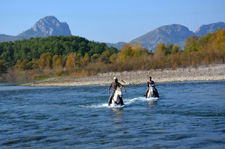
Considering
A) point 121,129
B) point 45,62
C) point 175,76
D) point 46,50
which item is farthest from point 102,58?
point 121,129

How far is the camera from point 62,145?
42.9ft

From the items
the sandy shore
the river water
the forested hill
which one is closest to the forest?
the forested hill

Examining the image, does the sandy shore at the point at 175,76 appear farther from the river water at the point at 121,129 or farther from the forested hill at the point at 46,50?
the forested hill at the point at 46,50

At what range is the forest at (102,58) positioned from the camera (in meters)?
79.4

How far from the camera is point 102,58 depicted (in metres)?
152

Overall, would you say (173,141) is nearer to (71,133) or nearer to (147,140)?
(147,140)

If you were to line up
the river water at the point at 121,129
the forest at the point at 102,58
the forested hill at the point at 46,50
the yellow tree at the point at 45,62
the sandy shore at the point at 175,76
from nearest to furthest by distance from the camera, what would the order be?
the river water at the point at 121,129, the sandy shore at the point at 175,76, the forest at the point at 102,58, the yellow tree at the point at 45,62, the forested hill at the point at 46,50

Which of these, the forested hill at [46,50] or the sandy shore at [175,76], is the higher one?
the forested hill at [46,50]

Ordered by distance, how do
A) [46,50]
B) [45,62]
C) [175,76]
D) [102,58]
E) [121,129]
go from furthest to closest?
[46,50]
[45,62]
[102,58]
[175,76]
[121,129]

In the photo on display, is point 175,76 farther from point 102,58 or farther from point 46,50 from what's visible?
point 46,50

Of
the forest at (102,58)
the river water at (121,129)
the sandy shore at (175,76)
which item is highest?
the forest at (102,58)

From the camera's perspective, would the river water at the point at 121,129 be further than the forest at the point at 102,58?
No

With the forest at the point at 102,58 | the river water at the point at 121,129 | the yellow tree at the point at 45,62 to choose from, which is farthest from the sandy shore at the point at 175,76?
the yellow tree at the point at 45,62

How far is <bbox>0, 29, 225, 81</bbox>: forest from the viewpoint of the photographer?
79375mm
